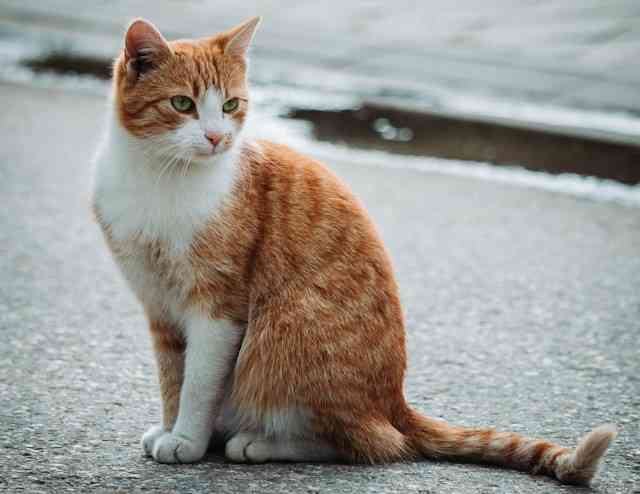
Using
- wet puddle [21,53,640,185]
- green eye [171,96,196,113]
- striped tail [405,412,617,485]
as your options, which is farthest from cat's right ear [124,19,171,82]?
wet puddle [21,53,640,185]

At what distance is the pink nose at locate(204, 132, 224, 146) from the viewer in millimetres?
2984

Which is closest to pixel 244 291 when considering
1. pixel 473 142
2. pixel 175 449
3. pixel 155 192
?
pixel 155 192

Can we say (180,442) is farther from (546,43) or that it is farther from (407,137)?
(546,43)

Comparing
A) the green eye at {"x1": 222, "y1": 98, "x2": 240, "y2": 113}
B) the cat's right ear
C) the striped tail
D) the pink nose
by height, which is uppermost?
the cat's right ear

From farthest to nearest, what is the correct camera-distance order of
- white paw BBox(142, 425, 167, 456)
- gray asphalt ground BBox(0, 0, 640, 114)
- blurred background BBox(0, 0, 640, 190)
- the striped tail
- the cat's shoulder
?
gray asphalt ground BBox(0, 0, 640, 114) < blurred background BBox(0, 0, 640, 190) < the cat's shoulder < white paw BBox(142, 425, 167, 456) < the striped tail

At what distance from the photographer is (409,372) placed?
4.05 m

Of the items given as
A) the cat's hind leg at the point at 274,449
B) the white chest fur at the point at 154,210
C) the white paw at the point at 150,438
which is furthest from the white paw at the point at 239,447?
the white chest fur at the point at 154,210

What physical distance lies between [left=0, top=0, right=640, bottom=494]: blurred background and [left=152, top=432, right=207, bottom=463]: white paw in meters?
0.04

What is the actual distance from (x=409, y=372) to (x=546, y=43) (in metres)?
6.38

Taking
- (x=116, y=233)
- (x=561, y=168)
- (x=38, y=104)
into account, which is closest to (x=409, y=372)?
(x=116, y=233)

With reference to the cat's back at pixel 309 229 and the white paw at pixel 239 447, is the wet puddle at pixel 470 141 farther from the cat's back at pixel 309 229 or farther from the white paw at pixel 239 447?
the white paw at pixel 239 447

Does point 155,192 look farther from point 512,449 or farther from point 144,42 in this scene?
point 512,449

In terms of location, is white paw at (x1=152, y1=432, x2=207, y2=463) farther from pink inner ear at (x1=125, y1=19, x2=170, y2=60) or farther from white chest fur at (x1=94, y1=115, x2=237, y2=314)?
pink inner ear at (x1=125, y1=19, x2=170, y2=60)

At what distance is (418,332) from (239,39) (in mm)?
1772
